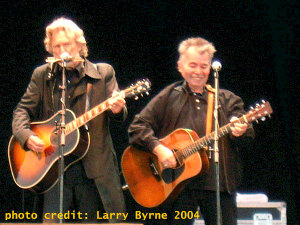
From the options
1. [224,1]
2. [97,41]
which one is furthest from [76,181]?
[224,1]

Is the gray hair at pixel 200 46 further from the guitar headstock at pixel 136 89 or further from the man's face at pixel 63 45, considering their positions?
the man's face at pixel 63 45

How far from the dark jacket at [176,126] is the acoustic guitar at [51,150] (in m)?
0.20

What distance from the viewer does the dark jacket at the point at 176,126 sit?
4.33 meters

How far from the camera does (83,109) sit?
468cm

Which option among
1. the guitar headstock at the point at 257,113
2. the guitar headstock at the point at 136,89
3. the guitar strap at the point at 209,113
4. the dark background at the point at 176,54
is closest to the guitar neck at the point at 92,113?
the guitar headstock at the point at 136,89

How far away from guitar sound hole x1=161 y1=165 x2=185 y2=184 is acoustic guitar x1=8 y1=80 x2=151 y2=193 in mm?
654

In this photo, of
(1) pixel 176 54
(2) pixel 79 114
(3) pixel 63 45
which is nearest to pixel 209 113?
(2) pixel 79 114

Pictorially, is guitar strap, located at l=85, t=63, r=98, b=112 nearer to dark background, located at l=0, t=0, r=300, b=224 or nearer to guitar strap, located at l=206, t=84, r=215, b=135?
guitar strap, located at l=206, t=84, r=215, b=135

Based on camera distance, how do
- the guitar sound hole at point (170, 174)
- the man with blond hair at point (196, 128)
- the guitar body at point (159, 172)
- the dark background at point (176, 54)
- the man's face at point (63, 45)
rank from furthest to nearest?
the dark background at point (176, 54) < the man's face at point (63, 45) < the guitar sound hole at point (170, 174) < the guitar body at point (159, 172) < the man with blond hair at point (196, 128)

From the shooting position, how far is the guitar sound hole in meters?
4.64

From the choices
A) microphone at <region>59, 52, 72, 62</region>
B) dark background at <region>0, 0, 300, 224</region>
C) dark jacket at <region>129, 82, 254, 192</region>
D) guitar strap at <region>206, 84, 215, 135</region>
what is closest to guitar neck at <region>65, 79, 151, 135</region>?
dark jacket at <region>129, 82, 254, 192</region>

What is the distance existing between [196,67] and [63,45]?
106 centimetres

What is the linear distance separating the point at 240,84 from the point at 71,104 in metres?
2.03

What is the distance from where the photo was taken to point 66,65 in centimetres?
453
